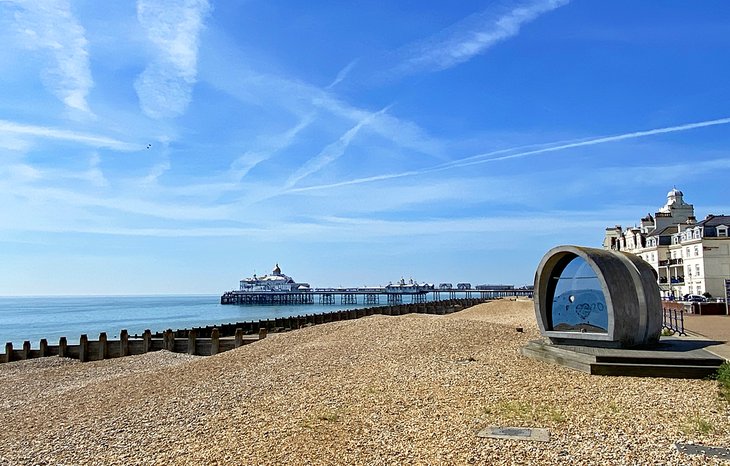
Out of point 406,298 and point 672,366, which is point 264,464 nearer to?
point 672,366

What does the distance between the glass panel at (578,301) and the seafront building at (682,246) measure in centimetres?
4250

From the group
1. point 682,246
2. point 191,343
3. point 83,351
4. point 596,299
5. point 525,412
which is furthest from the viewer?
point 682,246

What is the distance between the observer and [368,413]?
9.05m

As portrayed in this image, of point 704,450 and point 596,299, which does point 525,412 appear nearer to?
point 704,450

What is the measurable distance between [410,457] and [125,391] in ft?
26.3

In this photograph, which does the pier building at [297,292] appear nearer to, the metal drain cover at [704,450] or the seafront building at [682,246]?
the seafront building at [682,246]

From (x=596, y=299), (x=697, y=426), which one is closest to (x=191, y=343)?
(x=596, y=299)

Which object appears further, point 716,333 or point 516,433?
point 716,333

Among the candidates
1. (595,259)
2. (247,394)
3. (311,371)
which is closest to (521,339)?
(595,259)

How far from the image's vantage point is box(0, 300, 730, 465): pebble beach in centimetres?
723

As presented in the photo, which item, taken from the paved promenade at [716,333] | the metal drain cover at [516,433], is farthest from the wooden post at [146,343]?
the paved promenade at [716,333]

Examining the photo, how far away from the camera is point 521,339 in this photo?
55.4 feet

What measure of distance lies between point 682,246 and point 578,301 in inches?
1841

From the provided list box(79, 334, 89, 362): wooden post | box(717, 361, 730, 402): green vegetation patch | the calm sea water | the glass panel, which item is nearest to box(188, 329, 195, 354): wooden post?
box(79, 334, 89, 362): wooden post
